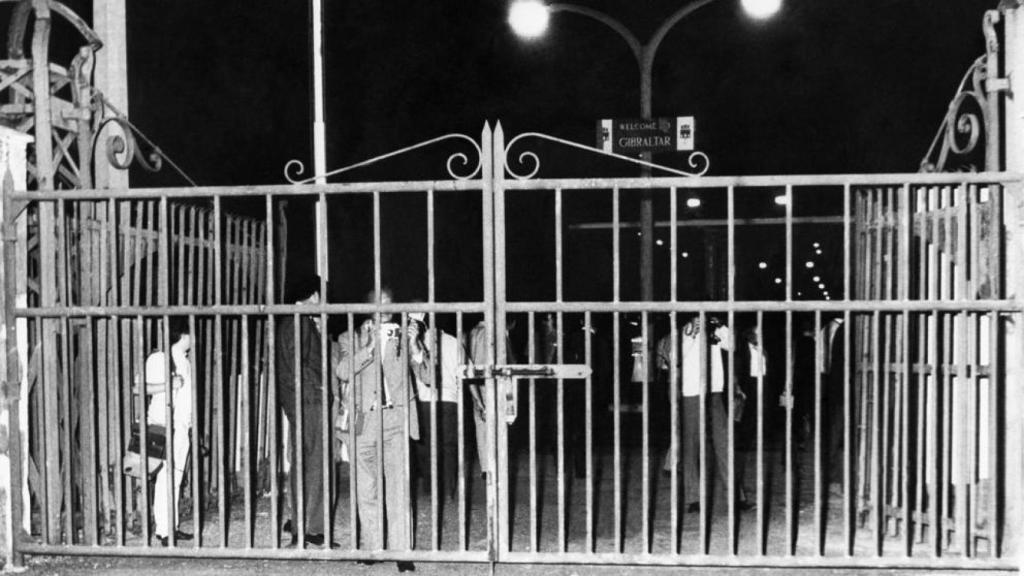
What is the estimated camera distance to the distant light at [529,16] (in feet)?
41.3

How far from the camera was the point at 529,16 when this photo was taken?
496 inches

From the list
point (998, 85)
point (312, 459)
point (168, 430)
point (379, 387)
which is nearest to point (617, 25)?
point (998, 85)

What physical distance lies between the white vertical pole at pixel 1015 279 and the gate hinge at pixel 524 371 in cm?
249

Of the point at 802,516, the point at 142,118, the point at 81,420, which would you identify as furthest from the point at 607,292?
the point at 81,420

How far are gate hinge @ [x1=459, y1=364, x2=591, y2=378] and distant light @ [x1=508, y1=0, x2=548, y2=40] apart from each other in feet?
22.7

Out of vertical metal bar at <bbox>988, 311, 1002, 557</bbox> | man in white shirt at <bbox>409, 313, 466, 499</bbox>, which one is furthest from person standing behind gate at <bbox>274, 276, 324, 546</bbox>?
vertical metal bar at <bbox>988, 311, 1002, 557</bbox>

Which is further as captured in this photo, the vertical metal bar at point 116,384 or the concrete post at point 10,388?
the vertical metal bar at point 116,384

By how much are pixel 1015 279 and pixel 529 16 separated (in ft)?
24.3

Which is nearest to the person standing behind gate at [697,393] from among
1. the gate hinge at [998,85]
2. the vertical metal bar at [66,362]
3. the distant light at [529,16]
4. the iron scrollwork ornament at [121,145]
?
the gate hinge at [998,85]

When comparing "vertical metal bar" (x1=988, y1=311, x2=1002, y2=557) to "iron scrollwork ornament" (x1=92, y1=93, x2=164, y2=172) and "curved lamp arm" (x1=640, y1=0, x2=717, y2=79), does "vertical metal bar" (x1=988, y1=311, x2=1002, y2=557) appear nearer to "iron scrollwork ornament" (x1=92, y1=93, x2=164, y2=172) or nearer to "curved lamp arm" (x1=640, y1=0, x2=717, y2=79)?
"iron scrollwork ornament" (x1=92, y1=93, x2=164, y2=172)

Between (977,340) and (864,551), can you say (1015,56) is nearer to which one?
(977,340)

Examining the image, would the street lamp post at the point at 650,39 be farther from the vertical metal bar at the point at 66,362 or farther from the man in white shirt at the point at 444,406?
the vertical metal bar at the point at 66,362

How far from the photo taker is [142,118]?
1219 centimetres

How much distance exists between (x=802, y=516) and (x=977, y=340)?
2.79 metres
